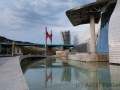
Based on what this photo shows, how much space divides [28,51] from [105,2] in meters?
74.5

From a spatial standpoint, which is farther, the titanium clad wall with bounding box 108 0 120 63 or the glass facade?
the glass facade

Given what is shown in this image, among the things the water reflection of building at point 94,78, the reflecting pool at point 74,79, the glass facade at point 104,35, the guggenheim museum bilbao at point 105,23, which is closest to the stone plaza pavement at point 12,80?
the reflecting pool at point 74,79

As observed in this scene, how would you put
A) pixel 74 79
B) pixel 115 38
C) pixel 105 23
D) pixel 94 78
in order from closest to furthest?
pixel 74 79 → pixel 94 78 → pixel 115 38 → pixel 105 23

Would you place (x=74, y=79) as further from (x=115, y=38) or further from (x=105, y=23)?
(x=105, y=23)

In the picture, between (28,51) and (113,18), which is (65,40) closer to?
(28,51)

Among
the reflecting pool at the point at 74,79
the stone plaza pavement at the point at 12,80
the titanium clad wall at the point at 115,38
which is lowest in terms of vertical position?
the reflecting pool at the point at 74,79

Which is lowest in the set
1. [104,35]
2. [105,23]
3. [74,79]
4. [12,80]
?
[74,79]

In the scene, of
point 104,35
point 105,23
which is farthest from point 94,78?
point 105,23

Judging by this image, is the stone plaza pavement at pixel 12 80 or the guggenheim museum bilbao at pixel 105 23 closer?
the stone plaza pavement at pixel 12 80

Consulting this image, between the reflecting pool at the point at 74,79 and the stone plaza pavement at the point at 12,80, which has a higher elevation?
the stone plaza pavement at the point at 12,80

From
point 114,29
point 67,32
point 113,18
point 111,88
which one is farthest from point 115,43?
point 67,32

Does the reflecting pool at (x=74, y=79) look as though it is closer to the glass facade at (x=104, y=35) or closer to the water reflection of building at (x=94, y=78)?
the water reflection of building at (x=94, y=78)

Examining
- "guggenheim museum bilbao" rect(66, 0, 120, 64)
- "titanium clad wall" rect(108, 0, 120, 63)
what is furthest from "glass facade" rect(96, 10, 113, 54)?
"titanium clad wall" rect(108, 0, 120, 63)

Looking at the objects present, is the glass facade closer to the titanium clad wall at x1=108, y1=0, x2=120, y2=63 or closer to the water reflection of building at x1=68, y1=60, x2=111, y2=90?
the titanium clad wall at x1=108, y1=0, x2=120, y2=63
